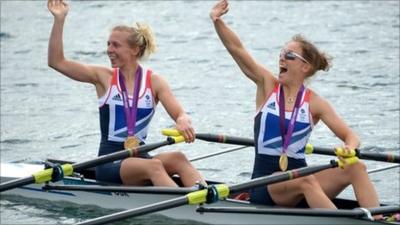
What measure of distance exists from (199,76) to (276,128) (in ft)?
24.2

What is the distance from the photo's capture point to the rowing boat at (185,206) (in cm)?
820

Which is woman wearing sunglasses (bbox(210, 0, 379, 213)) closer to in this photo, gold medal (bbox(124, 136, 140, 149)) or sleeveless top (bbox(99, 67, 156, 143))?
sleeveless top (bbox(99, 67, 156, 143))

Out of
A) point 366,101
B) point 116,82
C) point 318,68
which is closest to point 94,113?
point 366,101

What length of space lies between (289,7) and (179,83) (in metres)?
4.18

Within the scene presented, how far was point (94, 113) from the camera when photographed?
1423 cm

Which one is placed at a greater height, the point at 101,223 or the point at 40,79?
the point at 40,79

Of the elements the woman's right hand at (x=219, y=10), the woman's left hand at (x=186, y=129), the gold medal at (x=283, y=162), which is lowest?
the gold medal at (x=283, y=162)

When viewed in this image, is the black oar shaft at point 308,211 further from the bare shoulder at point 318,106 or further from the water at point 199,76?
the water at point 199,76

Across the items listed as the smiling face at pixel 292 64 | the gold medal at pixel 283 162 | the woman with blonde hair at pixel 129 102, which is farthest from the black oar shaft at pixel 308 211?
the smiling face at pixel 292 64

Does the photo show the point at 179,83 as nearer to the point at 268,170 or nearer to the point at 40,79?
the point at 40,79

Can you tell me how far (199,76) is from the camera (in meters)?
15.9

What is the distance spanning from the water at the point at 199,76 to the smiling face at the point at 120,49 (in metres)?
1.21

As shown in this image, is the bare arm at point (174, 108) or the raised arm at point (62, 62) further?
the bare arm at point (174, 108)

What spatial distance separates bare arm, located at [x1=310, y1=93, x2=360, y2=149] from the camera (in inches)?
330
